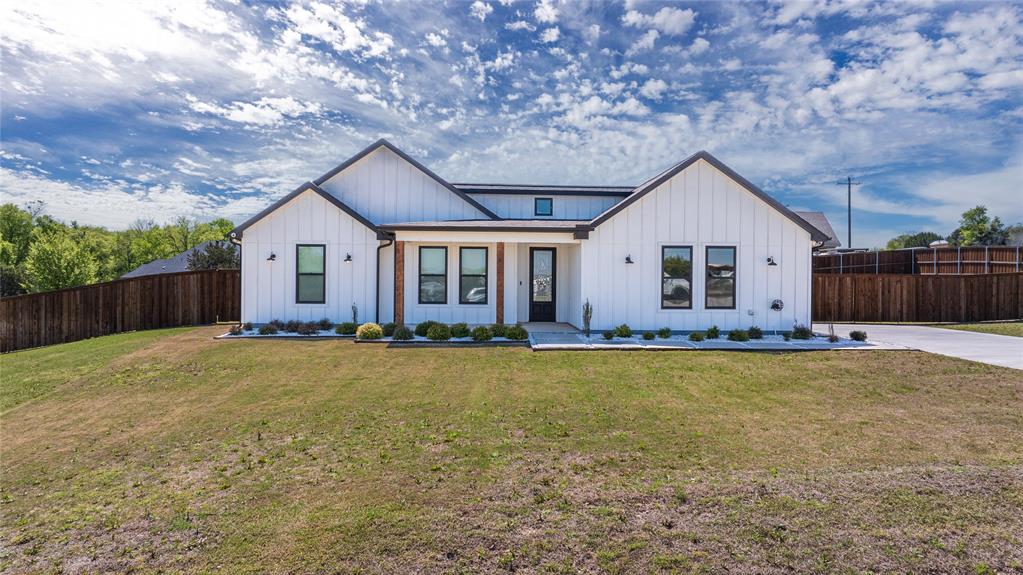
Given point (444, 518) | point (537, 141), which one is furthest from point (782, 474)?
point (537, 141)

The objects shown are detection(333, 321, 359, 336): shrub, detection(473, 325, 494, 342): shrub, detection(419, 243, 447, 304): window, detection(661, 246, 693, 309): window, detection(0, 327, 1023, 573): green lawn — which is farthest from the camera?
detection(419, 243, 447, 304): window

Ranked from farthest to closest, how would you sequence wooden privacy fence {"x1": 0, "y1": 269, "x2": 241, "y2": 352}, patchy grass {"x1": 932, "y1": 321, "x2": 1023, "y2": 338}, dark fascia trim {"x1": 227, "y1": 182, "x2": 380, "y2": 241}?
patchy grass {"x1": 932, "y1": 321, "x2": 1023, "y2": 338}, dark fascia trim {"x1": 227, "y1": 182, "x2": 380, "y2": 241}, wooden privacy fence {"x1": 0, "y1": 269, "x2": 241, "y2": 352}

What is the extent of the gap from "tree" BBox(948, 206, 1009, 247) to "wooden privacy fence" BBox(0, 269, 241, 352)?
6274cm

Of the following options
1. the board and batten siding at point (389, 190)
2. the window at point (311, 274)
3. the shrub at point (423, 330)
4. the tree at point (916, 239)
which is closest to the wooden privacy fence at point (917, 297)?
the board and batten siding at point (389, 190)

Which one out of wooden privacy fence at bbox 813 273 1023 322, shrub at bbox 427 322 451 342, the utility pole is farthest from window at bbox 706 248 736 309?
the utility pole

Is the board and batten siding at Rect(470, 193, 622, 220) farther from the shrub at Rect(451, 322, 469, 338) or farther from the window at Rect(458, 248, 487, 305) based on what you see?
the shrub at Rect(451, 322, 469, 338)

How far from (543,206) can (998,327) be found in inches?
626

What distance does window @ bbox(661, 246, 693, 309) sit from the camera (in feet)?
40.8

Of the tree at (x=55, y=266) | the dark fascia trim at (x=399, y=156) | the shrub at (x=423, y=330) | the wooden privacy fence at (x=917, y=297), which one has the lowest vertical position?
the shrub at (x=423, y=330)

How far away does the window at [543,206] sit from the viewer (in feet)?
54.7

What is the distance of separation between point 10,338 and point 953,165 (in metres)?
47.2

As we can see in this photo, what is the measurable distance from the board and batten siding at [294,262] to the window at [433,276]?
1442 mm

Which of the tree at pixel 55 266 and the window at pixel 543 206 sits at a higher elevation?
the window at pixel 543 206

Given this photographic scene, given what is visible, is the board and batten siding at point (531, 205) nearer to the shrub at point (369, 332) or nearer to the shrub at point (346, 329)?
the shrub at point (346, 329)
